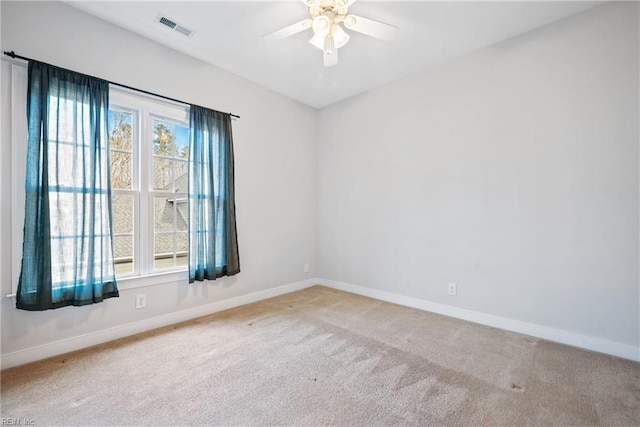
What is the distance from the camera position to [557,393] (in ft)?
5.95

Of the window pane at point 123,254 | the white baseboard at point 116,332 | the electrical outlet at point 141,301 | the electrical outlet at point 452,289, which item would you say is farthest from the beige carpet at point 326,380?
the window pane at point 123,254

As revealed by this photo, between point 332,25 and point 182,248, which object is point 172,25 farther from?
point 182,248

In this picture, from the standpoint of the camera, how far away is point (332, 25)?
215cm

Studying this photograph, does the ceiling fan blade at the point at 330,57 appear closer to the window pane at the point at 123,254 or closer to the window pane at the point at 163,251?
the window pane at the point at 163,251

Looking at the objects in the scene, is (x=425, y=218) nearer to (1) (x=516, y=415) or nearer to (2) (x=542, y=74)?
(2) (x=542, y=74)

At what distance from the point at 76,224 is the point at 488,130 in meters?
3.87

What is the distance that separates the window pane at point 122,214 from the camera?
262cm

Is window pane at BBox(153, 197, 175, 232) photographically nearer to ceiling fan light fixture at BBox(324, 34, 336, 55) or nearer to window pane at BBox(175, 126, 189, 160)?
window pane at BBox(175, 126, 189, 160)

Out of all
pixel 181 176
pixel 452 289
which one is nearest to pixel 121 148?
pixel 181 176

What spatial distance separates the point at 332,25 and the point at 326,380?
2609mm

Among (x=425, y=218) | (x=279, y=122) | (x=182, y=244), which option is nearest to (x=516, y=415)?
(x=425, y=218)

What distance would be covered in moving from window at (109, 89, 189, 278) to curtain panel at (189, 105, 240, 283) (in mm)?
143

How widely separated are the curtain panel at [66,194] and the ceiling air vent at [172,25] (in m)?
0.74

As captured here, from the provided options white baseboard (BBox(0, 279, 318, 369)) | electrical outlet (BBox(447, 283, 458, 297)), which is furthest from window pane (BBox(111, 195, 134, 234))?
electrical outlet (BBox(447, 283, 458, 297))
